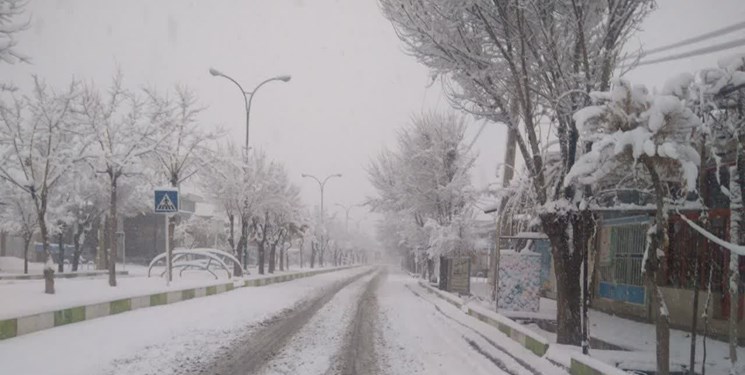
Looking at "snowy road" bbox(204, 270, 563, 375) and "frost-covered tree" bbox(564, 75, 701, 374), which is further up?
"frost-covered tree" bbox(564, 75, 701, 374)

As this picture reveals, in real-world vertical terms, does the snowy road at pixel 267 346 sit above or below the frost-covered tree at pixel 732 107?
below

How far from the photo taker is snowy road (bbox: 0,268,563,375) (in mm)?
7223

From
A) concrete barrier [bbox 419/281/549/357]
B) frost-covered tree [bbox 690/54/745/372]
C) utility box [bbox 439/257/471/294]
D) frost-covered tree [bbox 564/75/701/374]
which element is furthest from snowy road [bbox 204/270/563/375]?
utility box [bbox 439/257/471/294]

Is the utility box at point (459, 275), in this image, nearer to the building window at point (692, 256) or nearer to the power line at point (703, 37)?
the building window at point (692, 256)

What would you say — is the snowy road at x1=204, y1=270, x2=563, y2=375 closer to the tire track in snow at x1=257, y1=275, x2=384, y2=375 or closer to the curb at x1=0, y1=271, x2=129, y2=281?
the tire track in snow at x1=257, y1=275, x2=384, y2=375

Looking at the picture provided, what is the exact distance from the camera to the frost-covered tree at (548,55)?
8188 millimetres

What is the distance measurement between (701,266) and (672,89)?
24.8ft

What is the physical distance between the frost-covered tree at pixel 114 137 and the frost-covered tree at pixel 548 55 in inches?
491

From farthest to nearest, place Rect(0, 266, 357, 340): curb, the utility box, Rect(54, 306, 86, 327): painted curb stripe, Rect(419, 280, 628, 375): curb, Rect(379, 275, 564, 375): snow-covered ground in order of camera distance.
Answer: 1. the utility box
2. Rect(54, 306, 86, 327): painted curb stripe
3. Rect(0, 266, 357, 340): curb
4. Rect(379, 275, 564, 375): snow-covered ground
5. Rect(419, 280, 628, 375): curb

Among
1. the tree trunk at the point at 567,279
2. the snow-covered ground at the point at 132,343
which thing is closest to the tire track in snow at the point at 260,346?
the snow-covered ground at the point at 132,343

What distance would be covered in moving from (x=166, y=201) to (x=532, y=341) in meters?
11.9

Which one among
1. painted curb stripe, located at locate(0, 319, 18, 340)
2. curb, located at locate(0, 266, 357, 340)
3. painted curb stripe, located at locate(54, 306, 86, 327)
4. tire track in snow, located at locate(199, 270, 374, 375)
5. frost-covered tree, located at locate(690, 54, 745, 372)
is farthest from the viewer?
painted curb stripe, located at locate(54, 306, 86, 327)

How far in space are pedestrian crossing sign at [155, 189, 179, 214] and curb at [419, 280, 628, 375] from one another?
9195 mm

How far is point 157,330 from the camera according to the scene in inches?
405
